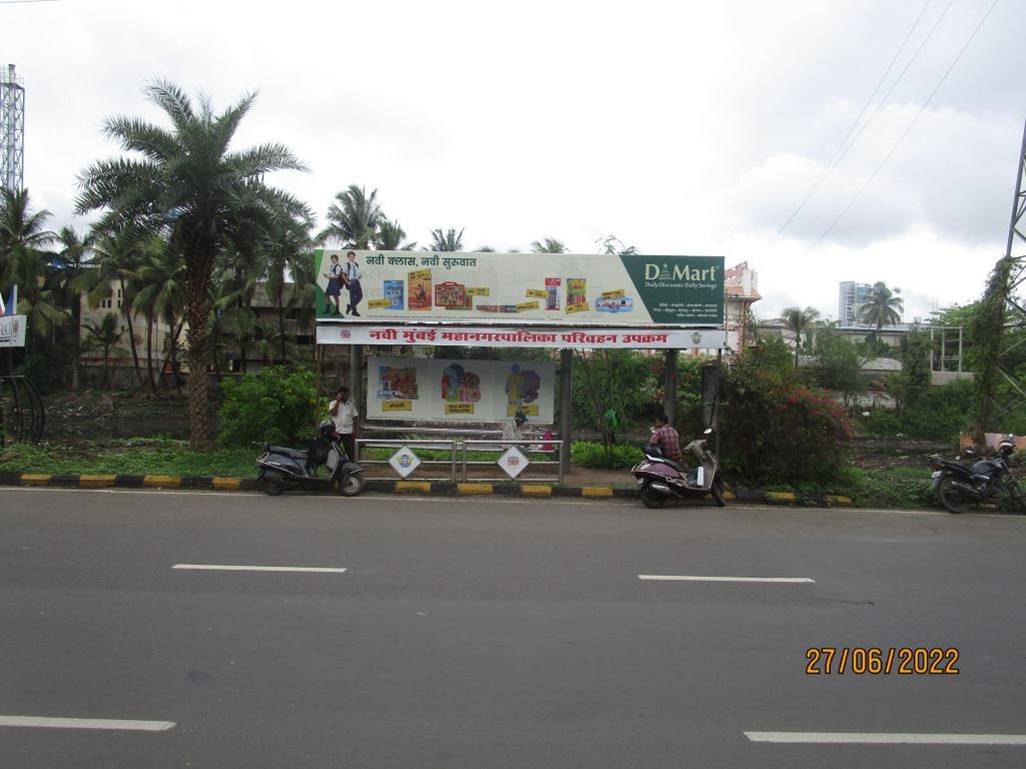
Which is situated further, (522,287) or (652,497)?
(522,287)

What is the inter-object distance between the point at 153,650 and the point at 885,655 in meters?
4.97

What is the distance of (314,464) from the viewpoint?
12453mm

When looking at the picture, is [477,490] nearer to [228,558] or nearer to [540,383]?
[540,383]

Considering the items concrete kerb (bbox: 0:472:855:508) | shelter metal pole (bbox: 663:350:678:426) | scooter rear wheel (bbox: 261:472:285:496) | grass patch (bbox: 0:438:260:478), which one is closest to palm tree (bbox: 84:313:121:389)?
grass patch (bbox: 0:438:260:478)

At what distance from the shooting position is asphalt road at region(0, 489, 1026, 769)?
392 cm

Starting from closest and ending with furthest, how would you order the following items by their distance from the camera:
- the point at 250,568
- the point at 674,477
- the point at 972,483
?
the point at 250,568, the point at 674,477, the point at 972,483

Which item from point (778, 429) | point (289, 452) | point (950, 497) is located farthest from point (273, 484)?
point (950, 497)

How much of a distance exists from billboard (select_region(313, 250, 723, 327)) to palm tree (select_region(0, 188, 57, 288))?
28948mm

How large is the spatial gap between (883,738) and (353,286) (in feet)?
38.8

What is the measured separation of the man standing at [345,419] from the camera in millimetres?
13500

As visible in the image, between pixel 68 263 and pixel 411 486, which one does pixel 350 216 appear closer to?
pixel 68 263

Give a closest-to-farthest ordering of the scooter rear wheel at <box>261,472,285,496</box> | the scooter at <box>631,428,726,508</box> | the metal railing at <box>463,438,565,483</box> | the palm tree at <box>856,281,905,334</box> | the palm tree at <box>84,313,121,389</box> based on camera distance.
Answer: the scooter at <box>631,428,726,508</box>, the scooter rear wheel at <box>261,472,285,496</box>, the metal railing at <box>463,438,565,483</box>, the palm tree at <box>84,313,121,389</box>, the palm tree at <box>856,281,905,334</box>

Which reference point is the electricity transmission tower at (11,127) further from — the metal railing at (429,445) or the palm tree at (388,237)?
the metal railing at (429,445)
